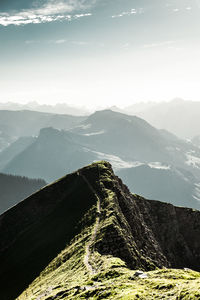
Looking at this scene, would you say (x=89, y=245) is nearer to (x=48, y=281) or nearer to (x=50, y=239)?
(x=48, y=281)

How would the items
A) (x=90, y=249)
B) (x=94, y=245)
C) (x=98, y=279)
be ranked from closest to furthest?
(x=98, y=279), (x=90, y=249), (x=94, y=245)

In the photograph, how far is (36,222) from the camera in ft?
277

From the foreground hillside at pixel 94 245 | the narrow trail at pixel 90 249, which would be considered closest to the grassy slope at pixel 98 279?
the foreground hillside at pixel 94 245

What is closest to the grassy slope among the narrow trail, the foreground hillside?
the foreground hillside

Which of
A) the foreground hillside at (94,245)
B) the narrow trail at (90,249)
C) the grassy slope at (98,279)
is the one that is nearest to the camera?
the grassy slope at (98,279)

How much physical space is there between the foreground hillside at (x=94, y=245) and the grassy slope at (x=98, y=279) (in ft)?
0.35

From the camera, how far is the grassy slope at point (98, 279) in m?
28.6

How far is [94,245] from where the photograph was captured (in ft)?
176

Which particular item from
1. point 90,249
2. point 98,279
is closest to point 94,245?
point 90,249

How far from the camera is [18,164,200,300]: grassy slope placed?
28580 mm

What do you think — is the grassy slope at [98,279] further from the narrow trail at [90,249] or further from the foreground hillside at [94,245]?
the narrow trail at [90,249]

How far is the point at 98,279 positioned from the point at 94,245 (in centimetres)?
1567

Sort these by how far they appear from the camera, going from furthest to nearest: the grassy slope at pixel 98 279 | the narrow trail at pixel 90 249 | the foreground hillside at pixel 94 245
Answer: the narrow trail at pixel 90 249
the foreground hillside at pixel 94 245
the grassy slope at pixel 98 279

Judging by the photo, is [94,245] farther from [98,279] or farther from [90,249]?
[98,279]
